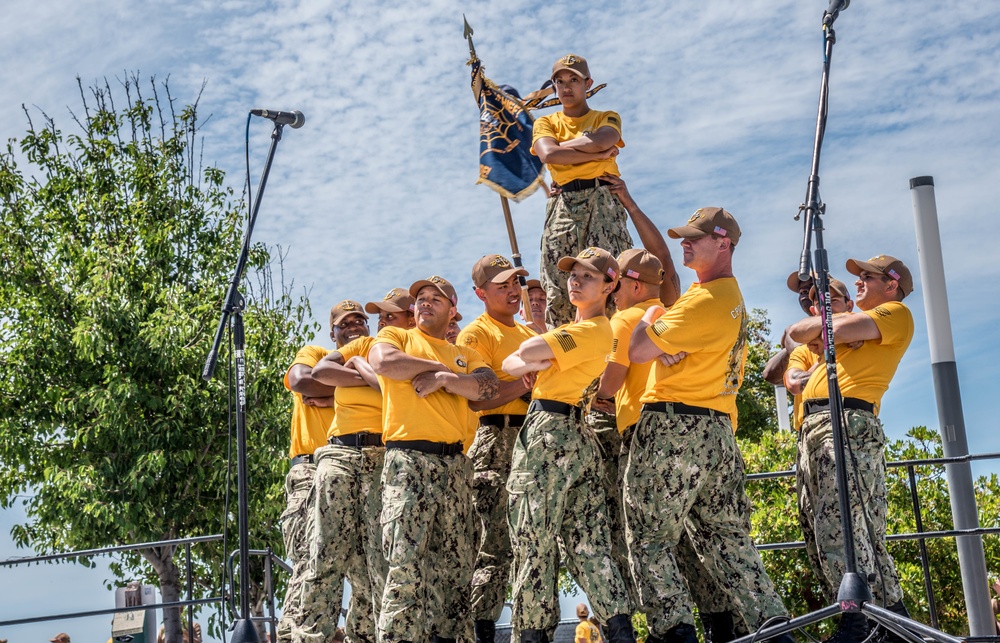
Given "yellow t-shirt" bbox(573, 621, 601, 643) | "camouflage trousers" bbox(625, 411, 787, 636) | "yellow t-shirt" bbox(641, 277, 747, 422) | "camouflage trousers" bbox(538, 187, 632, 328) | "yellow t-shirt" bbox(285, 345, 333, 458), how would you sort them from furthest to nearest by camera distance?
"yellow t-shirt" bbox(573, 621, 601, 643) → "yellow t-shirt" bbox(285, 345, 333, 458) → "camouflage trousers" bbox(538, 187, 632, 328) → "yellow t-shirt" bbox(641, 277, 747, 422) → "camouflage trousers" bbox(625, 411, 787, 636)

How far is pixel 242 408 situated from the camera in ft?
20.4

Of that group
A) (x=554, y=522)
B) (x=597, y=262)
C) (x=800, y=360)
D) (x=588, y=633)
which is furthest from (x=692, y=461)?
(x=588, y=633)

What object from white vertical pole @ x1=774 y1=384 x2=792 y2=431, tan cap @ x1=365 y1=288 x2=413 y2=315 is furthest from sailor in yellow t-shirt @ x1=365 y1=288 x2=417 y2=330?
white vertical pole @ x1=774 y1=384 x2=792 y2=431

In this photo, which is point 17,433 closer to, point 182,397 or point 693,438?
point 182,397

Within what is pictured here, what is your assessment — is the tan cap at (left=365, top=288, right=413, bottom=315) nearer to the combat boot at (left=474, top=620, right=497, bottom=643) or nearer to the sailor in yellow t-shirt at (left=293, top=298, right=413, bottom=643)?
the sailor in yellow t-shirt at (left=293, top=298, right=413, bottom=643)

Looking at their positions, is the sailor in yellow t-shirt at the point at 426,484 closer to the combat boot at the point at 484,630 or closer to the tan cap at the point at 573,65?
the combat boot at the point at 484,630

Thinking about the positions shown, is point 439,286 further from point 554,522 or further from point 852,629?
point 852,629

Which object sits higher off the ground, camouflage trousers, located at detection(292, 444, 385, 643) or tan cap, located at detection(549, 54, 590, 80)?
tan cap, located at detection(549, 54, 590, 80)

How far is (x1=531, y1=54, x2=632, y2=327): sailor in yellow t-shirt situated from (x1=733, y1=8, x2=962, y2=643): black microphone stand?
2129 mm

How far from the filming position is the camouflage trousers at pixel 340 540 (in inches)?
264

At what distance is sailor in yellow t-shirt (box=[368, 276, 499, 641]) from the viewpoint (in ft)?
19.6

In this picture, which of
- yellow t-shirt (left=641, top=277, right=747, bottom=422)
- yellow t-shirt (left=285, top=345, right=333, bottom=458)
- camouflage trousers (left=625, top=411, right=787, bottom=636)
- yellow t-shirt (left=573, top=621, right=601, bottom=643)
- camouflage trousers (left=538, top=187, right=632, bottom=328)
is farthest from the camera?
yellow t-shirt (left=573, top=621, right=601, bottom=643)

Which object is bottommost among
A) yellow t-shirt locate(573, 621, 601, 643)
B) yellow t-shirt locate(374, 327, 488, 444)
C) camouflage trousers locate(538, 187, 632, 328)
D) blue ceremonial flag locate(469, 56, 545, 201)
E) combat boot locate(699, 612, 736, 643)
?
yellow t-shirt locate(573, 621, 601, 643)

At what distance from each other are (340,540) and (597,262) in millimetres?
2370
